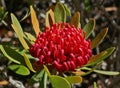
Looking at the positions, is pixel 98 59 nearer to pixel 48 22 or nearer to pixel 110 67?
pixel 48 22

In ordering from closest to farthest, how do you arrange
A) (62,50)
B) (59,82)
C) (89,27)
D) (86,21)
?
1. (59,82)
2. (62,50)
3. (89,27)
4. (86,21)

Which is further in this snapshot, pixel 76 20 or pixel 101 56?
pixel 76 20

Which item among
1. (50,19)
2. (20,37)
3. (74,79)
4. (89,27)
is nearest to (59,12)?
(50,19)

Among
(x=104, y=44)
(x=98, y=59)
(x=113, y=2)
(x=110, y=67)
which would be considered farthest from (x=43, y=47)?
(x=113, y=2)

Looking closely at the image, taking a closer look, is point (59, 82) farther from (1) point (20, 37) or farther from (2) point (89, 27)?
(2) point (89, 27)

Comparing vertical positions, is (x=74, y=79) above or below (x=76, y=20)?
below

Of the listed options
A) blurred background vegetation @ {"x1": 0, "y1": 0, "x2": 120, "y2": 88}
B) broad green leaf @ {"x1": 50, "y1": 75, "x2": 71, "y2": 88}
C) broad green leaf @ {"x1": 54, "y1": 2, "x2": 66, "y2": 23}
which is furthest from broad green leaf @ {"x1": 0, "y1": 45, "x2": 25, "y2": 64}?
blurred background vegetation @ {"x1": 0, "y1": 0, "x2": 120, "y2": 88}

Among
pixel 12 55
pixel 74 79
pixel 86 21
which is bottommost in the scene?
pixel 86 21

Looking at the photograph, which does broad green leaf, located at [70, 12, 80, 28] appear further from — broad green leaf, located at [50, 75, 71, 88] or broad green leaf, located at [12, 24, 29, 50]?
broad green leaf, located at [50, 75, 71, 88]
